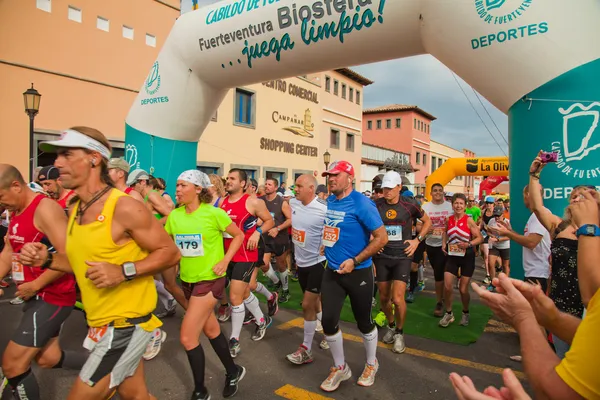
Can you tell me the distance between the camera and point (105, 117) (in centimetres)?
1298

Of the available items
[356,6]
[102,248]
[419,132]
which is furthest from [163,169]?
[419,132]

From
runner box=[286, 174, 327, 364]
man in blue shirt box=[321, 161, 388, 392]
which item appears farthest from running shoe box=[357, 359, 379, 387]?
runner box=[286, 174, 327, 364]

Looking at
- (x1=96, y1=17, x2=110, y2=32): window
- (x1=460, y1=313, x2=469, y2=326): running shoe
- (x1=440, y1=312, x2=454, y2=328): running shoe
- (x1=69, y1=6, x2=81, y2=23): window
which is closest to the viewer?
(x1=440, y1=312, x2=454, y2=328): running shoe

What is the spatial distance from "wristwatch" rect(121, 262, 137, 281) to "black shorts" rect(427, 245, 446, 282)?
4.69 meters

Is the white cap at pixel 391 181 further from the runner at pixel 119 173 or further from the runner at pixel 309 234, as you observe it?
the runner at pixel 119 173

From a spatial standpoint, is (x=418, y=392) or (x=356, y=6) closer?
(x=418, y=392)

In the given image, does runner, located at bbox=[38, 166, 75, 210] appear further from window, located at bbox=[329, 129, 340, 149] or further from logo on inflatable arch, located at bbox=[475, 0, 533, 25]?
window, located at bbox=[329, 129, 340, 149]

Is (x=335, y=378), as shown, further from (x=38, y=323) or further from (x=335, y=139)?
(x=335, y=139)

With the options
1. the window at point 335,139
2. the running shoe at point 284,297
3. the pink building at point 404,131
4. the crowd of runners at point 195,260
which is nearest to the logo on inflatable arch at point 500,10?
the crowd of runners at point 195,260

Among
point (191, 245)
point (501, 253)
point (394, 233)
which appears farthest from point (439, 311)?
point (191, 245)

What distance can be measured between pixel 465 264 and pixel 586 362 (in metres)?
4.64

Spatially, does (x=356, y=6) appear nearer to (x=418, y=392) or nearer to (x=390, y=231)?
(x=390, y=231)

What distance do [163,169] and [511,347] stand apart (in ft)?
20.2

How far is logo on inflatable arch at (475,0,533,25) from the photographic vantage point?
154 inches
